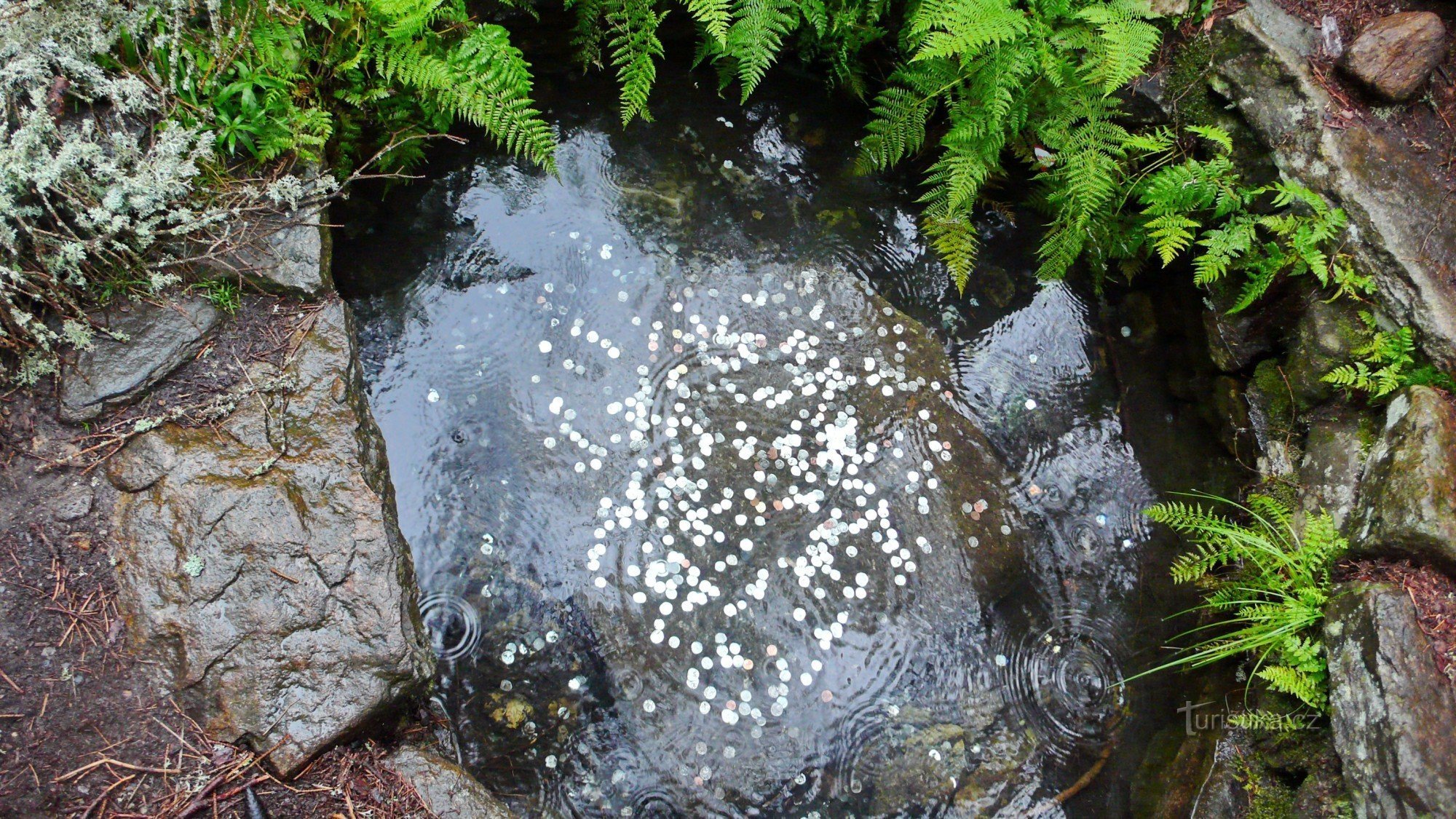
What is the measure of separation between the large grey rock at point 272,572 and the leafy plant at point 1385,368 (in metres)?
4.98

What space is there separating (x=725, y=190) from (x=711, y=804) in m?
3.69

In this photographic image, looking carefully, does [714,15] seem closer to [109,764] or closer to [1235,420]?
[1235,420]

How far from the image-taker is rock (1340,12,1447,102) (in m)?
4.33

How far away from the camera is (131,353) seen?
3494 mm

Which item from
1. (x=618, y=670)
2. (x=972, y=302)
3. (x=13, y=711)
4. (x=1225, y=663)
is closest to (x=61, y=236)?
(x=13, y=711)

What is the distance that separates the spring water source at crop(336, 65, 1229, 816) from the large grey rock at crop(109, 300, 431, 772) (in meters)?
0.46

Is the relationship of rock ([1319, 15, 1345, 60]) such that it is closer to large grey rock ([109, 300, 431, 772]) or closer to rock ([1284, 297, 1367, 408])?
rock ([1284, 297, 1367, 408])

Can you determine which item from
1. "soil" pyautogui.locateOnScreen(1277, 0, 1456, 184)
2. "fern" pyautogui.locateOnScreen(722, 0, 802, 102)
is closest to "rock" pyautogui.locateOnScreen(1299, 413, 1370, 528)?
"soil" pyautogui.locateOnScreen(1277, 0, 1456, 184)

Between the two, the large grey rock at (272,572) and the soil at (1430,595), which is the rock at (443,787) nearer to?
the large grey rock at (272,572)

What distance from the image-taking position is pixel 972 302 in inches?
203

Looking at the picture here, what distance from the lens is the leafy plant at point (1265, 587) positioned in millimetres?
3707

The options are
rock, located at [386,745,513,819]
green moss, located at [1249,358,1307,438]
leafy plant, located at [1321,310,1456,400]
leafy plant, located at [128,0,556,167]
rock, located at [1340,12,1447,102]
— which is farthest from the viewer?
green moss, located at [1249,358,1307,438]

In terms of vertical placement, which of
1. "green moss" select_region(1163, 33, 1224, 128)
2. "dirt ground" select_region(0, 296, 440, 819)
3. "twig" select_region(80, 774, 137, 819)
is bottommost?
"twig" select_region(80, 774, 137, 819)

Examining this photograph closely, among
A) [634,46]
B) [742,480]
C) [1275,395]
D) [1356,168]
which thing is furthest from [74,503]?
[1356,168]
